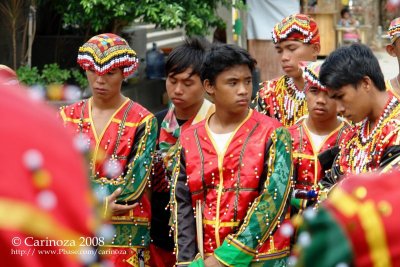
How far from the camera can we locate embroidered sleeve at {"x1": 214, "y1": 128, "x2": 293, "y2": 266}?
4406 millimetres

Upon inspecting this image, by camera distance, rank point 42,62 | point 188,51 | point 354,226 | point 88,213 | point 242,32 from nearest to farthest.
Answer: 1. point 88,213
2. point 354,226
3. point 188,51
4. point 42,62
5. point 242,32

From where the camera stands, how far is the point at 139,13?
10.4 metres

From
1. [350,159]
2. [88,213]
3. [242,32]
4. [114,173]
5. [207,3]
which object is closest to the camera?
[88,213]

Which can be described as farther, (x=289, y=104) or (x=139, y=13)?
(x=139, y=13)

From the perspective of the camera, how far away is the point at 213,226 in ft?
14.8

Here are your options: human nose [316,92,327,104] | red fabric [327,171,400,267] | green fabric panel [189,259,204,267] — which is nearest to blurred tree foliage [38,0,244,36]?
human nose [316,92,327,104]

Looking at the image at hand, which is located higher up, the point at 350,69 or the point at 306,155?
the point at 350,69

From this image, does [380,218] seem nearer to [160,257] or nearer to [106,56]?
[106,56]

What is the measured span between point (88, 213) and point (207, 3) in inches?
384

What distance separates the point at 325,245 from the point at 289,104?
170 inches

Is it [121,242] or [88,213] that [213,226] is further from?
[88,213]

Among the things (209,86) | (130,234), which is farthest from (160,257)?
(209,86)

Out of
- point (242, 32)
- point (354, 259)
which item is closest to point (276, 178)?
point (354, 259)

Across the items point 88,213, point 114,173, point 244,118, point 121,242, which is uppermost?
point 88,213
